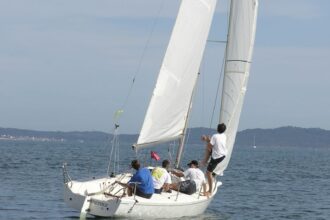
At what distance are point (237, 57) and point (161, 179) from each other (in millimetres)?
5271

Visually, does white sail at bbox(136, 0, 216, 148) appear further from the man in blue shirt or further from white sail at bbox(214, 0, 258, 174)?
the man in blue shirt

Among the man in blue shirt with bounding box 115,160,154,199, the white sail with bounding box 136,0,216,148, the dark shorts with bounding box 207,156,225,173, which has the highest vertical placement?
the white sail with bounding box 136,0,216,148

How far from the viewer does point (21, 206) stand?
2697cm

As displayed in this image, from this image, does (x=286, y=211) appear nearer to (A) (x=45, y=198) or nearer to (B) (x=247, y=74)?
(B) (x=247, y=74)

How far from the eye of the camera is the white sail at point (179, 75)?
23.4 m

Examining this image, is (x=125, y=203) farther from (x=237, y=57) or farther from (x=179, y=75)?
→ (x=237, y=57)

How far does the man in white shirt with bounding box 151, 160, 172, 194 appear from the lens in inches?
881

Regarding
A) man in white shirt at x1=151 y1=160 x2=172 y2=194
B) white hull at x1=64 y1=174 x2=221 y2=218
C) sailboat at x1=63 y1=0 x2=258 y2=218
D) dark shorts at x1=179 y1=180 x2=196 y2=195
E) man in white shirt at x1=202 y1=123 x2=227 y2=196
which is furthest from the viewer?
dark shorts at x1=179 y1=180 x2=196 y2=195

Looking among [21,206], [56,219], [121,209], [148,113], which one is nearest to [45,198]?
[21,206]

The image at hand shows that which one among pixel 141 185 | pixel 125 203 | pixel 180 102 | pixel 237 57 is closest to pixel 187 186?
pixel 141 185

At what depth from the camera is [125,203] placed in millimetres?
20359

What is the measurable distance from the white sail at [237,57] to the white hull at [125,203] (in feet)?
11.6

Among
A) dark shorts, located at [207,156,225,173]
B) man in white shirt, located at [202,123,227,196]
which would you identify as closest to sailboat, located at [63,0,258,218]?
dark shorts, located at [207,156,225,173]

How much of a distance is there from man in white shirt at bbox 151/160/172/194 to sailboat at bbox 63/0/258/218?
28cm
